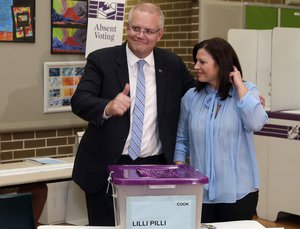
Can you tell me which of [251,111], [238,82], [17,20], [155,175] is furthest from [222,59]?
[17,20]

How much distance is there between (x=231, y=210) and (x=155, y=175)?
71 centimetres

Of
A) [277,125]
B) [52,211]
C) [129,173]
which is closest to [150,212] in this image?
[129,173]

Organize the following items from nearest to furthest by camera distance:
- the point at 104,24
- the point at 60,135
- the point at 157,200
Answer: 1. the point at 157,200
2. the point at 104,24
3. the point at 60,135

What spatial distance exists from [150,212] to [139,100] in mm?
806

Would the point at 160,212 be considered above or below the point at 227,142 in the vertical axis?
below

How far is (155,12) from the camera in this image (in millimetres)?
2590

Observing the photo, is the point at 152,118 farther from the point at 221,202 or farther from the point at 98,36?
the point at 98,36

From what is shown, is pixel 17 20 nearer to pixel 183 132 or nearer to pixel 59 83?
pixel 59 83

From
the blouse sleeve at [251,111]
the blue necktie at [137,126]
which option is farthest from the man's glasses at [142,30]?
the blouse sleeve at [251,111]

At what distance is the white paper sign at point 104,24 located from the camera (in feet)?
14.5

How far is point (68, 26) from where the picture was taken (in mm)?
4777

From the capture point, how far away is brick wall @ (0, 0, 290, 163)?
460 cm

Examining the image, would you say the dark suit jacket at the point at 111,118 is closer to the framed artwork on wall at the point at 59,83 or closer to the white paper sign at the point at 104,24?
the white paper sign at the point at 104,24

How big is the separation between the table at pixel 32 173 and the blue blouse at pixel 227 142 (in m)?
1.20
